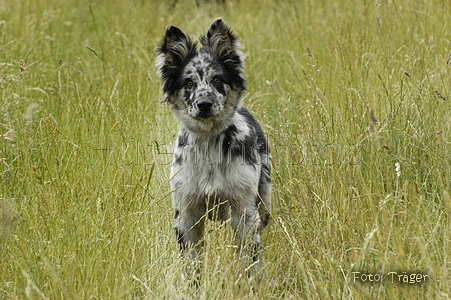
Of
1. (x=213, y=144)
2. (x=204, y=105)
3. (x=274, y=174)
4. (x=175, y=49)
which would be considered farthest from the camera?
(x=274, y=174)

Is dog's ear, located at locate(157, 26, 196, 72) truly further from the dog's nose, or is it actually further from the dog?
the dog's nose

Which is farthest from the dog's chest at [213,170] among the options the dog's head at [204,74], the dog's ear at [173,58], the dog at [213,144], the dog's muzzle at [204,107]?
the dog's ear at [173,58]

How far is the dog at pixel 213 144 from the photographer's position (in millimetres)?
3795

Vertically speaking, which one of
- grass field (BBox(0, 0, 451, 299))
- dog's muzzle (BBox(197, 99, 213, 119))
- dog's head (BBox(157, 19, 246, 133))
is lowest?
grass field (BBox(0, 0, 451, 299))

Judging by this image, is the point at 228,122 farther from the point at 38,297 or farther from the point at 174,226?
the point at 38,297

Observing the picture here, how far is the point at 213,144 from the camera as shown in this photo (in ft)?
13.0

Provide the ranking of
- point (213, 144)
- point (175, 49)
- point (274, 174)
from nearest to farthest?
point (213, 144)
point (175, 49)
point (274, 174)

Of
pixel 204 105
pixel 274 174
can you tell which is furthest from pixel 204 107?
pixel 274 174

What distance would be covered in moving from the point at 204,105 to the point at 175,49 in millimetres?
646

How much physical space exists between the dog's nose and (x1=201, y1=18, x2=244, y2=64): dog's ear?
0.54m

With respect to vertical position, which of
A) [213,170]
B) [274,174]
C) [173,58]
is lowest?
[274,174]

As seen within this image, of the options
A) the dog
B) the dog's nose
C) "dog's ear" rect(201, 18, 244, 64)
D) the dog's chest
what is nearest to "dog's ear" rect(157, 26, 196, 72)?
the dog

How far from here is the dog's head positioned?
3.96 m

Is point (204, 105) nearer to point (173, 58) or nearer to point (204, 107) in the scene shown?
point (204, 107)
